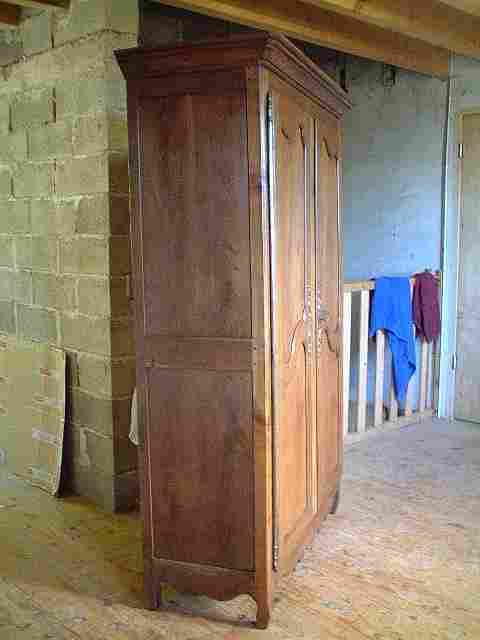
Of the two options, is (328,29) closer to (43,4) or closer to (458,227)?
(43,4)

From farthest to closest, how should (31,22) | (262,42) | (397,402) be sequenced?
1. (397,402)
2. (31,22)
3. (262,42)

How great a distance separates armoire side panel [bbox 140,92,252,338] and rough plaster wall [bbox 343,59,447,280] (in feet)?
10.3

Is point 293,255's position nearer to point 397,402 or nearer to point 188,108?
point 188,108

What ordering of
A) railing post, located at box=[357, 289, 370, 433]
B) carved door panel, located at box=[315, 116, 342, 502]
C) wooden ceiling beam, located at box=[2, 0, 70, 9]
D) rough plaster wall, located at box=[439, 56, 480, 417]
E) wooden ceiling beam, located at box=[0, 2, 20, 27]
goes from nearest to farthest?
carved door panel, located at box=[315, 116, 342, 502] < wooden ceiling beam, located at box=[2, 0, 70, 9] < wooden ceiling beam, located at box=[0, 2, 20, 27] < railing post, located at box=[357, 289, 370, 433] < rough plaster wall, located at box=[439, 56, 480, 417]

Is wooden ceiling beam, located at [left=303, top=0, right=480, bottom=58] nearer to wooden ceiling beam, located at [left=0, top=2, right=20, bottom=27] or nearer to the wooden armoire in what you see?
the wooden armoire

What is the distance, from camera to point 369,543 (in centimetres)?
307

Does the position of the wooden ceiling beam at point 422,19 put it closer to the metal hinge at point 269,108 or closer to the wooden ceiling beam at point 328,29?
the wooden ceiling beam at point 328,29

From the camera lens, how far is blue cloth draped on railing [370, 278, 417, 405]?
15.1ft

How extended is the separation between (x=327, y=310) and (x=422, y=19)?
6.33 ft

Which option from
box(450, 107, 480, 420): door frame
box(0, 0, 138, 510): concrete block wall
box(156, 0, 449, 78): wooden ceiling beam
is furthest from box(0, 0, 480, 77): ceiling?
box(450, 107, 480, 420): door frame

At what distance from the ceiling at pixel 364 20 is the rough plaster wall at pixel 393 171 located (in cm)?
53

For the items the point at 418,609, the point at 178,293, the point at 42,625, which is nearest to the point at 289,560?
the point at 418,609

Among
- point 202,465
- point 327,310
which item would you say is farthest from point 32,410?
point 327,310

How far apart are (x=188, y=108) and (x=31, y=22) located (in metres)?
1.86
